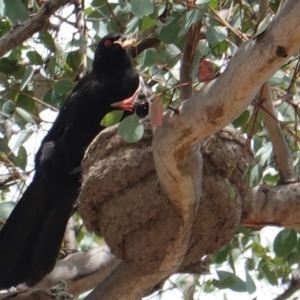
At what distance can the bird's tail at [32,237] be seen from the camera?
339 cm

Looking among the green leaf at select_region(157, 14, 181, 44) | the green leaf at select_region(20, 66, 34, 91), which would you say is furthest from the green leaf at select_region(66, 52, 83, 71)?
the green leaf at select_region(157, 14, 181, 44)

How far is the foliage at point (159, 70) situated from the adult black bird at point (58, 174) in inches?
4.3

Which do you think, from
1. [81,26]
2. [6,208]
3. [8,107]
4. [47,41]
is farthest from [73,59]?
[6,208]

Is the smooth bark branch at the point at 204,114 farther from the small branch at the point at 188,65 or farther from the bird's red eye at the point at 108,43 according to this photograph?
the bird's red eye at the point at 108,43

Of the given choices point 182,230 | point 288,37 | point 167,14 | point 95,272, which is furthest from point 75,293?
point 288,37

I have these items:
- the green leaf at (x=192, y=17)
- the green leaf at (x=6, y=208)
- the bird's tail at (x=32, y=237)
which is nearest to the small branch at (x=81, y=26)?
the bird's tail at (x=32, y=237)

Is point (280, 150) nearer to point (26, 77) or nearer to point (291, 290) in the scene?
point (26, 77)

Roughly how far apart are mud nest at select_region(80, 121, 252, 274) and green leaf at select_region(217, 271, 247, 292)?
1.36 feet

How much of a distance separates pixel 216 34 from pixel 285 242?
1092 millimetres

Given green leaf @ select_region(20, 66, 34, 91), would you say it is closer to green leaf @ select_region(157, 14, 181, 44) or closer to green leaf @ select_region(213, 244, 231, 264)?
green leaf @ select_region(157, 14, 181, 44)

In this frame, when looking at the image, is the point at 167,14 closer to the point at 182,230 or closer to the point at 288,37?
the point at 182,230

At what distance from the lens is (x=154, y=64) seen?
3.50 meters

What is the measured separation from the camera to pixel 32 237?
358 cm

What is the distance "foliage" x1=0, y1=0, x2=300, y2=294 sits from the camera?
300 centimetres
